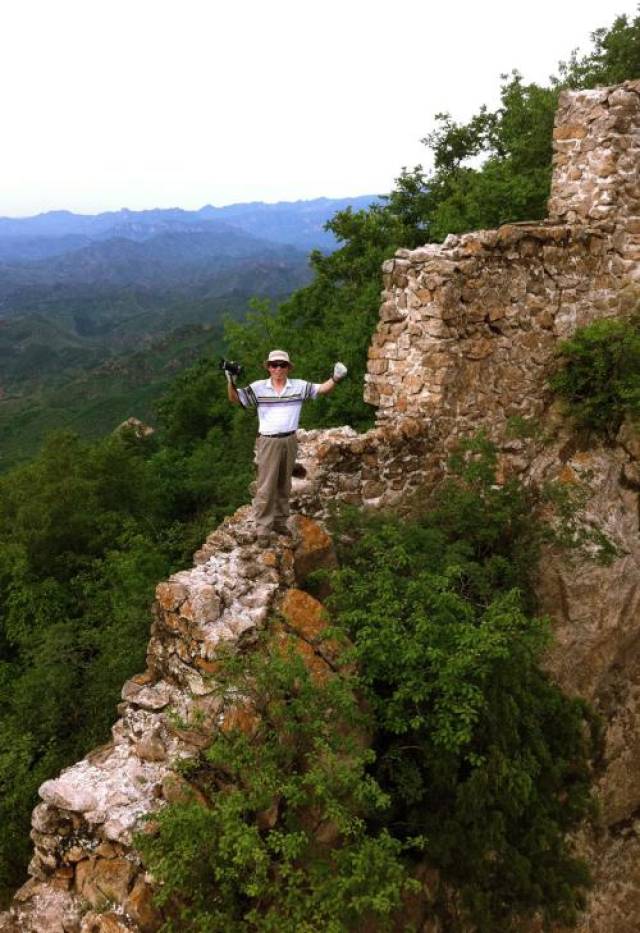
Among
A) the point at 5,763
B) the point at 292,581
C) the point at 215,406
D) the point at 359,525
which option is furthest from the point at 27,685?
the point at 215,406

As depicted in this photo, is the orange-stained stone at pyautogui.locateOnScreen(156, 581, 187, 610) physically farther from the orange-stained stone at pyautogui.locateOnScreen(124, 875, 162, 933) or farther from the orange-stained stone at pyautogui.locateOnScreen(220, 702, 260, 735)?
the orange-stained stone at pyautogui.locateOnScreen(124, 875, 162, 933)

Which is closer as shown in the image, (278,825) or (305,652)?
(278,825)

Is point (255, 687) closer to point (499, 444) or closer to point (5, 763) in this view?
point (5, 763)

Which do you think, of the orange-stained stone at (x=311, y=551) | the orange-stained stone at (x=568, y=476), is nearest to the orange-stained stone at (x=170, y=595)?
the orange-stained stone at (x=311, y=551)

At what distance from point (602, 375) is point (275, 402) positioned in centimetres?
398

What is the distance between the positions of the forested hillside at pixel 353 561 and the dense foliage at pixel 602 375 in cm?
141

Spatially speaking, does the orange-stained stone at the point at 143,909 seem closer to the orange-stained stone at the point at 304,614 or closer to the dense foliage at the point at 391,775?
the dense foliage at the point at 391,775

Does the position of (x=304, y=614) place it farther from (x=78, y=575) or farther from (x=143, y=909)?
(x=78, y=575)

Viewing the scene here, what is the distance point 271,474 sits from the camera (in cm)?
556

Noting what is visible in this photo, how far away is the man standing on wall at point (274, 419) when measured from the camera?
5.46m

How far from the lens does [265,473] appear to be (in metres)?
5.57

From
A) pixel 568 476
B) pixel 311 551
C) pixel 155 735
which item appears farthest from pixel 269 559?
pixel 568 476

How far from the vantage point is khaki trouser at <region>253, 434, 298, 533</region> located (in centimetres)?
553

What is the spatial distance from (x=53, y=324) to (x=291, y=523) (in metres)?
166
